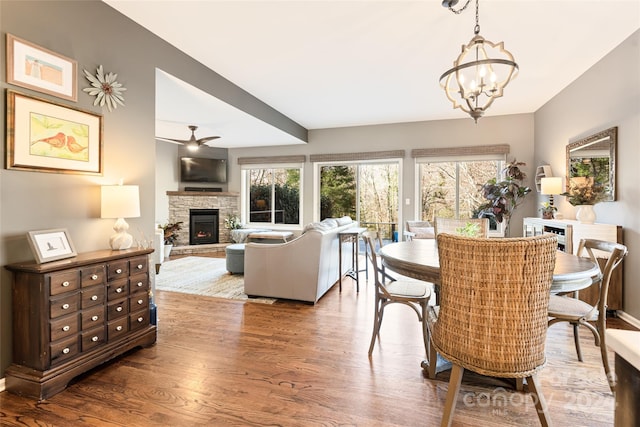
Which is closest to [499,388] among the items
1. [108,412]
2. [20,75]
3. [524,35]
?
[108,412]

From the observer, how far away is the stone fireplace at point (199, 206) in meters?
7.09

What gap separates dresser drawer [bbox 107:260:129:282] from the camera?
220 cm

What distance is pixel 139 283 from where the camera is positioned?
8.03 feet

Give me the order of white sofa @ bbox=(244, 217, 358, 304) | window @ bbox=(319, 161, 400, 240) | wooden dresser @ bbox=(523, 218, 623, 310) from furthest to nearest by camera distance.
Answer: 1. window @ bbox=(319, 161, 400, 240)
2. white sofa @ bbox=(244, 217, 358, 304)
3. wooden dresser @ bbox=(523, 218, 623, 310)

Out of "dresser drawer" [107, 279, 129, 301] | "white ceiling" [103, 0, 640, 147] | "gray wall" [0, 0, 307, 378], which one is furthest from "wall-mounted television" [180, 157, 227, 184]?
"dresser drawer" [107, 279, 129, 301]

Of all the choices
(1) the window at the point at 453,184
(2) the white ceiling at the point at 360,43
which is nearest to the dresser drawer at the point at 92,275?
(2) the white ceiling at the point at 360,43

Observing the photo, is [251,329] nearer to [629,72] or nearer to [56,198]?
[56,198]

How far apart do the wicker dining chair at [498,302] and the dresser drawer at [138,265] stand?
221 cm

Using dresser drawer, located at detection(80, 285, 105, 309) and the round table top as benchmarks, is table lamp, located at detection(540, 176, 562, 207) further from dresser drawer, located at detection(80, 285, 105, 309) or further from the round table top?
dresser drawer, located at detection(80, 285, 105, 309)

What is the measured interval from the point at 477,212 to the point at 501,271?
4.95 m

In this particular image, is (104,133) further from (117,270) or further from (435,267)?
(435,267)

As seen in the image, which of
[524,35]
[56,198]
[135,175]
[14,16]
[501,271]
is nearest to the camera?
[501,271]

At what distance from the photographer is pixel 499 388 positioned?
1.96 meters

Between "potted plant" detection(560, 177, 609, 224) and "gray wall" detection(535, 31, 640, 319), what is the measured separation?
0.49 ft
